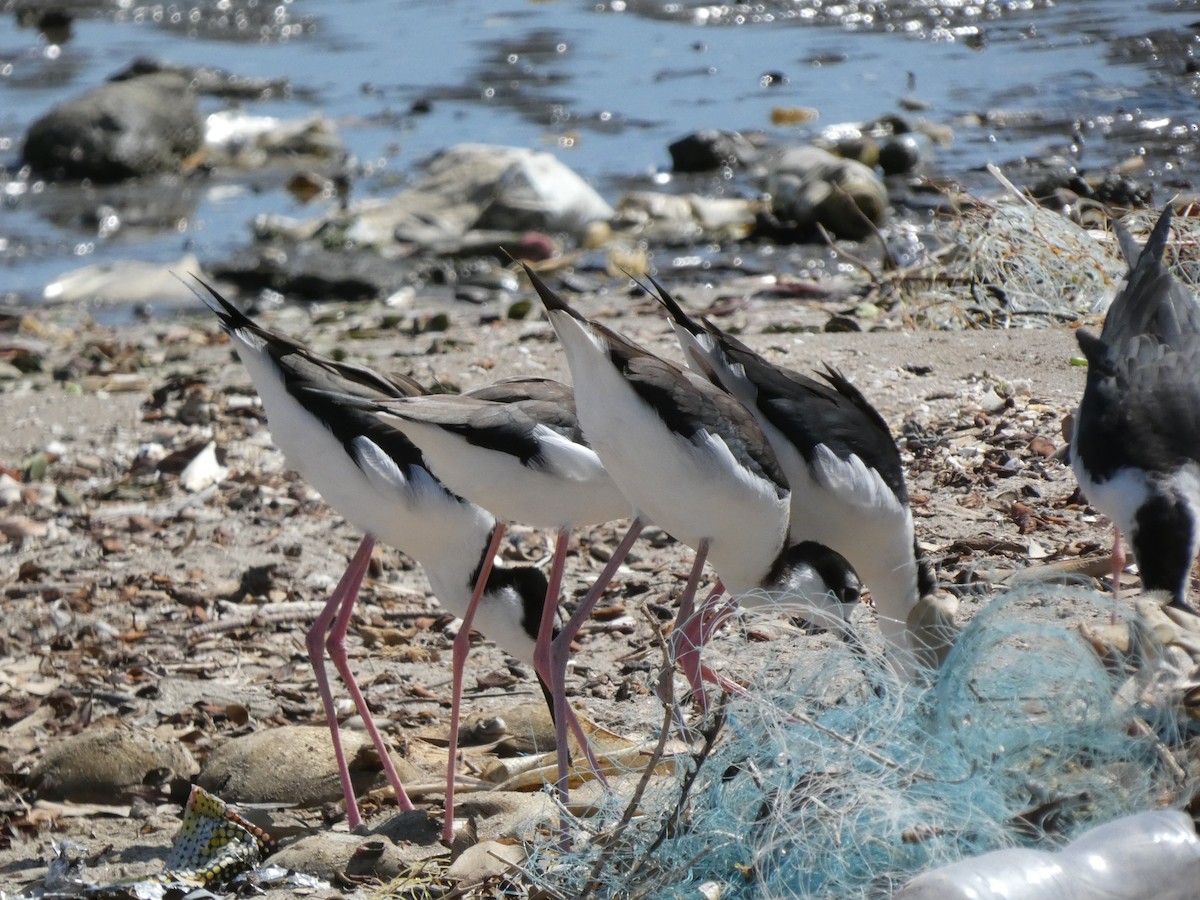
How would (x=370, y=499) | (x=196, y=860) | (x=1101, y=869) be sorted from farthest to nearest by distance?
(x=370, y=499), (x=196, y=860), (x=1101, y=869)

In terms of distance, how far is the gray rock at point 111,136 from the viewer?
13484mm

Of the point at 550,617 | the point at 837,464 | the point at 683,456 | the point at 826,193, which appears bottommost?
the point at 550,617

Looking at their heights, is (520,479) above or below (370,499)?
above

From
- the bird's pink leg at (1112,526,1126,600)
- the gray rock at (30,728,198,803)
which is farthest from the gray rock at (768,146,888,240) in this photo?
the gray rock at (30,728,198,803)

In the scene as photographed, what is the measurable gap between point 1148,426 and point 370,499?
6.32ft

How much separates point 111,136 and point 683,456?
11.4 metres

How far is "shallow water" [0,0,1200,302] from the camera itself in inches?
453

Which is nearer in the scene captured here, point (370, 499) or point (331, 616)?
point (370, 499)

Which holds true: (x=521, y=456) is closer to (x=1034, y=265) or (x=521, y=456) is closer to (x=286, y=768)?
(x=286, y=768)

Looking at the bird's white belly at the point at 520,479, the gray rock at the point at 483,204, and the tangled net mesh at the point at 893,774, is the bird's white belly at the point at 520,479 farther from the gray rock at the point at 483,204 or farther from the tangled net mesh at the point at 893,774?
the gray rock at the point at 483,204

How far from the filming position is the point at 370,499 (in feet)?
12.8

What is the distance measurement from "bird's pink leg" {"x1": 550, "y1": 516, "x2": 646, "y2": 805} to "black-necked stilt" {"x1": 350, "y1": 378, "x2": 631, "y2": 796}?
0.16 ft

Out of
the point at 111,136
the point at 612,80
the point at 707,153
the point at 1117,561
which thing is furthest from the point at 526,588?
the point at 612,80

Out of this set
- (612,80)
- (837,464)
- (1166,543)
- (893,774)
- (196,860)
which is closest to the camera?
(893,774)
